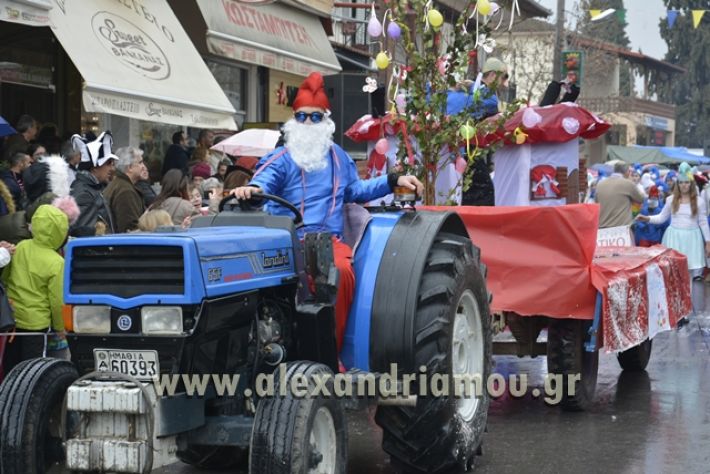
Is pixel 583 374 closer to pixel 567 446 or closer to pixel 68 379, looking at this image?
pixel 567 446

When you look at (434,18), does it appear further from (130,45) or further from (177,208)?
(130,45)

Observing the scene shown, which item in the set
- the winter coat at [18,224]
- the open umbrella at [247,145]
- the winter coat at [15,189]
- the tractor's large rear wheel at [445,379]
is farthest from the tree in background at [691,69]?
the tractor's large rear wheel at [445,379]

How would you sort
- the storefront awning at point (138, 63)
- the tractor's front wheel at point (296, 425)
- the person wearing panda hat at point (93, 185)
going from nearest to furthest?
the tractor's front wheel at point (296, 425) → the person wearing panda hat at point (93, 185) → the storefront awning at point (138, 63)

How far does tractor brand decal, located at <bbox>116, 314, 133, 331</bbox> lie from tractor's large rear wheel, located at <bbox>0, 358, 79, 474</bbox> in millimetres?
354

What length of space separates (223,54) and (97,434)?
1174cm

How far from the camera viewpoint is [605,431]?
25.3ft

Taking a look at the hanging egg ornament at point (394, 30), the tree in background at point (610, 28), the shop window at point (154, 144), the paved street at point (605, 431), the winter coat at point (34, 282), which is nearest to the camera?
the paved street at point (605, 431)

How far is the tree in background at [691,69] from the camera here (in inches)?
3469

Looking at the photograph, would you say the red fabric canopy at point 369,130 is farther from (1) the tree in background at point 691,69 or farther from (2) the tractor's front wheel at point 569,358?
(1) the tree in background at point 691,69

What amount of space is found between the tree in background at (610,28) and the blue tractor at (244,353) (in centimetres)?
2926

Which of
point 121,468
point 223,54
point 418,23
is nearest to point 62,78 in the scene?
point 223,54

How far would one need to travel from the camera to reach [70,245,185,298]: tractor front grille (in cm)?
496

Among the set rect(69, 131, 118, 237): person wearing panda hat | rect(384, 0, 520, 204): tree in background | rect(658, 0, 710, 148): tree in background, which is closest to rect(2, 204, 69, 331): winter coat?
rect(69, 131, 118, 237): person wearing panda hat

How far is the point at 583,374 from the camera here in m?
8.34
